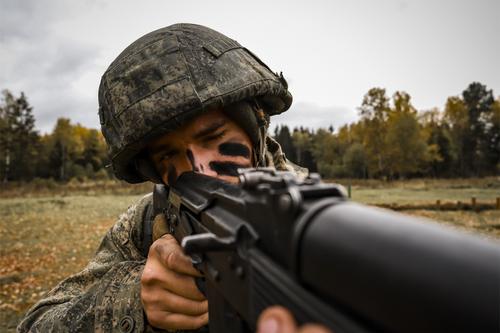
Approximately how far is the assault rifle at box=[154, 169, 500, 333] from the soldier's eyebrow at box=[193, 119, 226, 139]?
141cm

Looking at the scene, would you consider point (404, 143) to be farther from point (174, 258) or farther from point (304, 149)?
point (174, 258)

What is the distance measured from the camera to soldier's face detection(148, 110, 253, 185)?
2.61 metres

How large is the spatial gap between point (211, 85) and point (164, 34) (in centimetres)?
71

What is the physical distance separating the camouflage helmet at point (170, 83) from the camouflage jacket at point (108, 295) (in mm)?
631

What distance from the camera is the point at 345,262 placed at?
783 mm

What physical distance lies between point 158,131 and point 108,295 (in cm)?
118

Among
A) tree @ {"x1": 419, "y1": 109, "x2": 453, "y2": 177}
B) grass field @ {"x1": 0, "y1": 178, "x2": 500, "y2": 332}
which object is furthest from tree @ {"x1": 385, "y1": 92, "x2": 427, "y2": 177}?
grass field @ {"x1": 0, "y1": 178, "x2": 500, "y2": 332}

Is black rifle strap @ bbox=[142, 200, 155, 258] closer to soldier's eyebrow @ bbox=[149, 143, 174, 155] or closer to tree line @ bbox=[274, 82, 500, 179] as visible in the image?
soldier's eyebrow @ bbox=[149, 143, 174, 155]

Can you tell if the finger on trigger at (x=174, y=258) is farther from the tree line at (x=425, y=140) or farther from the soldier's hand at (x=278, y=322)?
the tree line at (x=425, y=140)

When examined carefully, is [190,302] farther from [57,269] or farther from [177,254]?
[57,269]

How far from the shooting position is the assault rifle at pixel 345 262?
24.6 inches

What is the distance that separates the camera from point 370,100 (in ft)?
159

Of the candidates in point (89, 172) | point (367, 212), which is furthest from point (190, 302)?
point (89, 172)

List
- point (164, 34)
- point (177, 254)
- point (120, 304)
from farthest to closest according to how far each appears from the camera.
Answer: point (164, 34), point (120, 304), point (177, 254)
